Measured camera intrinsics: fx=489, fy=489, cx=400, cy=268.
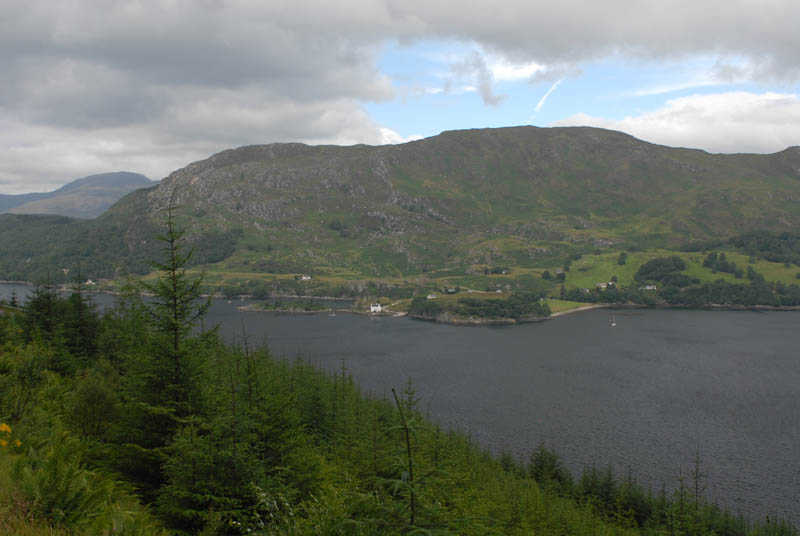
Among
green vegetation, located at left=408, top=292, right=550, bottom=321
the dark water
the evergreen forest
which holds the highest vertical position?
the evergreen forest

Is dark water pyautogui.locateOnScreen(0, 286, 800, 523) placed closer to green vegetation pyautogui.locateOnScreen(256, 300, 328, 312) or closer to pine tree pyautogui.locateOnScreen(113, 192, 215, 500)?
green vegetation pyautogui.locateOnScreen(256, 300, 328, 312)

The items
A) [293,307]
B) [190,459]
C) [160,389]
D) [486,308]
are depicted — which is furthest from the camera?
[293,307]

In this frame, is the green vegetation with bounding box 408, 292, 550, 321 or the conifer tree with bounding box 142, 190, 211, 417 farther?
the green vegetation with bounding box 408, 292, 550, 321

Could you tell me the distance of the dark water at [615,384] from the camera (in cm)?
5675

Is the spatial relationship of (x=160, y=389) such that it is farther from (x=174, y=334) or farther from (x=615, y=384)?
(x=615, y=384)

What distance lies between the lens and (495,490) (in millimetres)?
37250

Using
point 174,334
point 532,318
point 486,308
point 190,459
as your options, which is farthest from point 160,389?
point 532,318

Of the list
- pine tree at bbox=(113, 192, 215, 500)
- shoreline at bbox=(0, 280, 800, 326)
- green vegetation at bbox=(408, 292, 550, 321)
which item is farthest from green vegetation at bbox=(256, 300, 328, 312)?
pine tree at bbox=(113, 192, 215, 500)

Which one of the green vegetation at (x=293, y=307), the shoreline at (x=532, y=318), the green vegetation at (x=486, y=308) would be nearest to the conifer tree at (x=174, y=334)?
the shoreline at (x=532, y=318)

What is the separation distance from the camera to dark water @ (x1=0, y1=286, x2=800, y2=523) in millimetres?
56750

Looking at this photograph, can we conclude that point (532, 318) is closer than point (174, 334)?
No

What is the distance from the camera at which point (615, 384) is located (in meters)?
87.9

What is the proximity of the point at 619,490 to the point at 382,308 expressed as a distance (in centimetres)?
14032

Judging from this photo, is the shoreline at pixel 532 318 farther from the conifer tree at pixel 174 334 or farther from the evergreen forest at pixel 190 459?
the conifer tree at pixel 174 334
